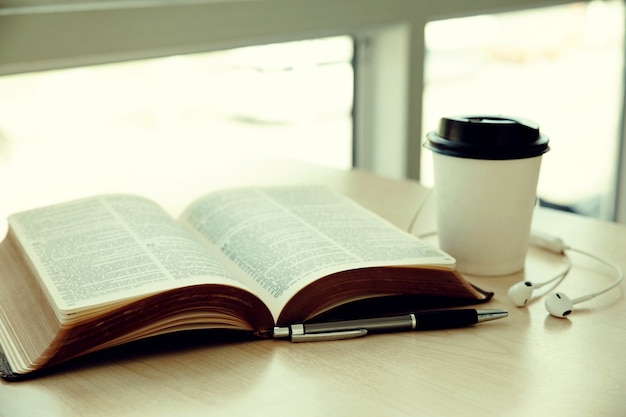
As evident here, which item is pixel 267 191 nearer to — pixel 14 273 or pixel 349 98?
pixel 14 273

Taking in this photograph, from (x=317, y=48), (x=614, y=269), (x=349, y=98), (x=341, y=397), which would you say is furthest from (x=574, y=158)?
(x=341, y=397)

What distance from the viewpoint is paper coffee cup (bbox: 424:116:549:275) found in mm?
729

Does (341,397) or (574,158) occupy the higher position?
(341,397)

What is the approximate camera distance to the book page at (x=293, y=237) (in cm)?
67

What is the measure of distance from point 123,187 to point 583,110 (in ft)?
5.88

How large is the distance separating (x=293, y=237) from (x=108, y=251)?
176 millimetres

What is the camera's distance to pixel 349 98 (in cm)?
182

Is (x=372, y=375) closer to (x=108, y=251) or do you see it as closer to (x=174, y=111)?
(x=108, y=251)

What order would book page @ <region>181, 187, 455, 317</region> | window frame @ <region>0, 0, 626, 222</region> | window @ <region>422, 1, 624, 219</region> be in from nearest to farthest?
book page @ <region>181, 187, 455, 317</region> → window frame @ <region>0, 0, 626, 222</region> → window @ <region>422, 1, 624, 219</region>

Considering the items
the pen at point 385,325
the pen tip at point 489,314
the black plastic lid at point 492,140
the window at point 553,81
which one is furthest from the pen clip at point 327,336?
the window at point 553,81

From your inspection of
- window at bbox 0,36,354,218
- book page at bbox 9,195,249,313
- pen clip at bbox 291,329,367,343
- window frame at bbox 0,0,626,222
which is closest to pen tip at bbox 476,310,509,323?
pen clip at bbox 291,329,367,343

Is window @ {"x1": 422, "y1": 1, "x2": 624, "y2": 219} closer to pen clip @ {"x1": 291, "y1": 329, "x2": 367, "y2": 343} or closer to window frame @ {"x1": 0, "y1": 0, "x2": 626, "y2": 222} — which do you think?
→ window frame @ {"x1": 0, "y1": 0, "x2": 626, "y2": 222}

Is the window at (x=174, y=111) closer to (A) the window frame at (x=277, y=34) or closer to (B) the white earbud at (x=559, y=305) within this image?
(A) the window frame at (x=277, y=34)

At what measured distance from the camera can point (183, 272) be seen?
0.62 meters
